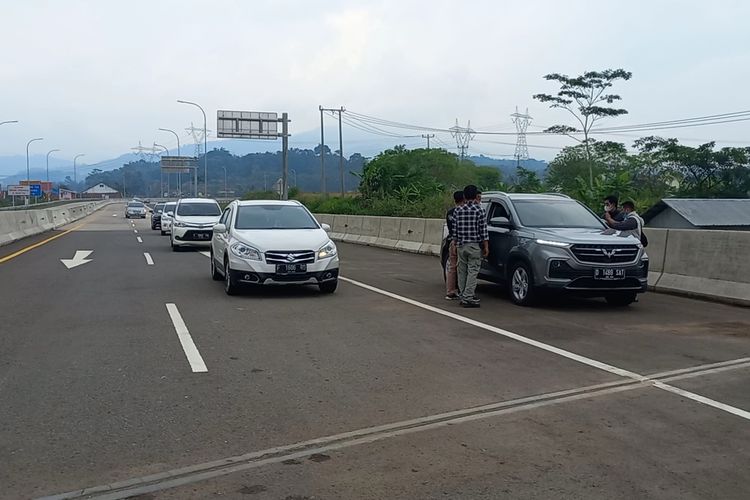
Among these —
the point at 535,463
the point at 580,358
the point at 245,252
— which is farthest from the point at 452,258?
the point at 535,463

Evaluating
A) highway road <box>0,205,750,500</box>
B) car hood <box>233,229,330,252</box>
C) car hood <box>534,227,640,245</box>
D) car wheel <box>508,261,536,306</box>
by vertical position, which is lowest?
highway road <box>0,205,750,500</box>

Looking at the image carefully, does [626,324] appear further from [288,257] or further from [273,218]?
[273,218]

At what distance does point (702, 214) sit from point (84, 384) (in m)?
45.0

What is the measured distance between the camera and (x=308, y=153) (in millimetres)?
167250

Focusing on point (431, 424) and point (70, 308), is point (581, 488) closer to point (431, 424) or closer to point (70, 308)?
point (431, 424)

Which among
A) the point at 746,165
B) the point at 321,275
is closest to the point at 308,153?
the point at 746,165

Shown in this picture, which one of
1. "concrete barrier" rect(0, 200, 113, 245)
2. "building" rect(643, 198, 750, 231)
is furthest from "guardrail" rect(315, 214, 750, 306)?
"building" rect(643, 198, 750, 231)

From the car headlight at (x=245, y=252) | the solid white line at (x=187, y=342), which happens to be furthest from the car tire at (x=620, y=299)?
the solid white line at (x=187, y=342)

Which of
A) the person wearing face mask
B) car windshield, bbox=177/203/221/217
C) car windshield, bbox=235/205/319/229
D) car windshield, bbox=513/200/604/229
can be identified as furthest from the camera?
car windshield, bbox=177/203/221/217

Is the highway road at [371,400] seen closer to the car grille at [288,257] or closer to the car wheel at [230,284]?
the car wheel at [230,284]

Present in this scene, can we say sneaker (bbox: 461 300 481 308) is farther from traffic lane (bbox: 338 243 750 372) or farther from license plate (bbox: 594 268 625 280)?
license plate (bbox: 594 268 625 280)

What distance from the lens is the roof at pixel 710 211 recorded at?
45.5m

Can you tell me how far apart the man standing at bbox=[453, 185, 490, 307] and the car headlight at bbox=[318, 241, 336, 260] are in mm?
2164

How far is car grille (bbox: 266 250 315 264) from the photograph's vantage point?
484 inches
